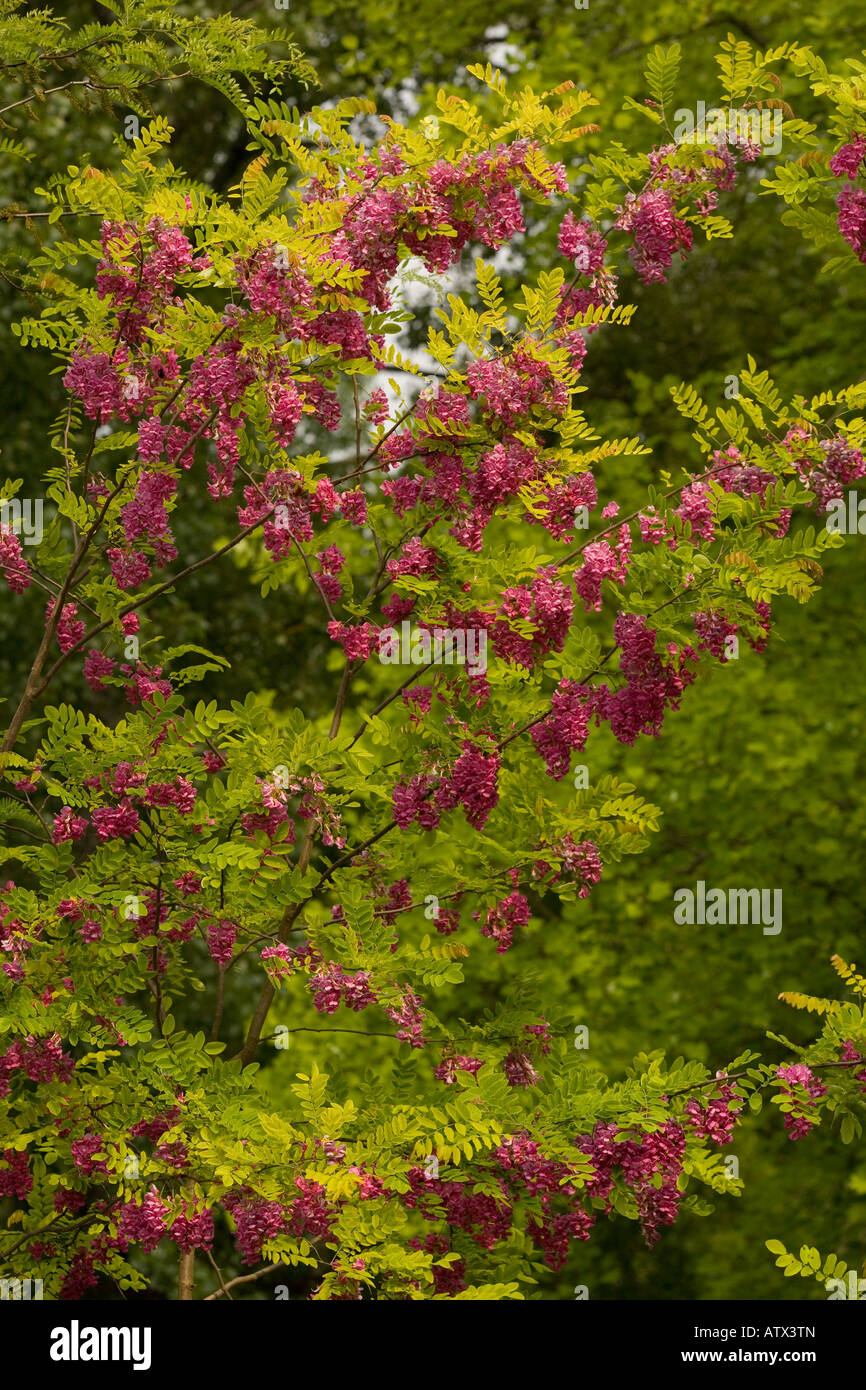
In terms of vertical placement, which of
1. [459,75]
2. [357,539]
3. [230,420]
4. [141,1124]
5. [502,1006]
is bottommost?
[141,1124]

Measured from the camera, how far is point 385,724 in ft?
18.7

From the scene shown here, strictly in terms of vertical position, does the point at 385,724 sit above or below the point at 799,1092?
above

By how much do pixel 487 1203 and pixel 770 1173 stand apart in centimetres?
687

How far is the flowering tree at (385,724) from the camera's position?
5.07 m

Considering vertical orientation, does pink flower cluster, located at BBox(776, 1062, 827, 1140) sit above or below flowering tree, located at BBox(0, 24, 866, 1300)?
below

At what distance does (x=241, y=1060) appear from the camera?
5656mm

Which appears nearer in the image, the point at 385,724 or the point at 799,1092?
the point at 799,1092

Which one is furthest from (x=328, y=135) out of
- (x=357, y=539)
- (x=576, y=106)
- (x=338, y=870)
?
(x=357, y=539)

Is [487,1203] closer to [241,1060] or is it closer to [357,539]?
[241,1060]

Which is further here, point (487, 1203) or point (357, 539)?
point (357, 539)

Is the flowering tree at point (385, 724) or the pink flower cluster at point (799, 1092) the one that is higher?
the flowering tree at point (385, 724)

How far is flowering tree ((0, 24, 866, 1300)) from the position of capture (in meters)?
5.07

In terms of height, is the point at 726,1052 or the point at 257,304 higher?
the point at 257,304

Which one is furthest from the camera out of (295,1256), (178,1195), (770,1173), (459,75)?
(459,75)
